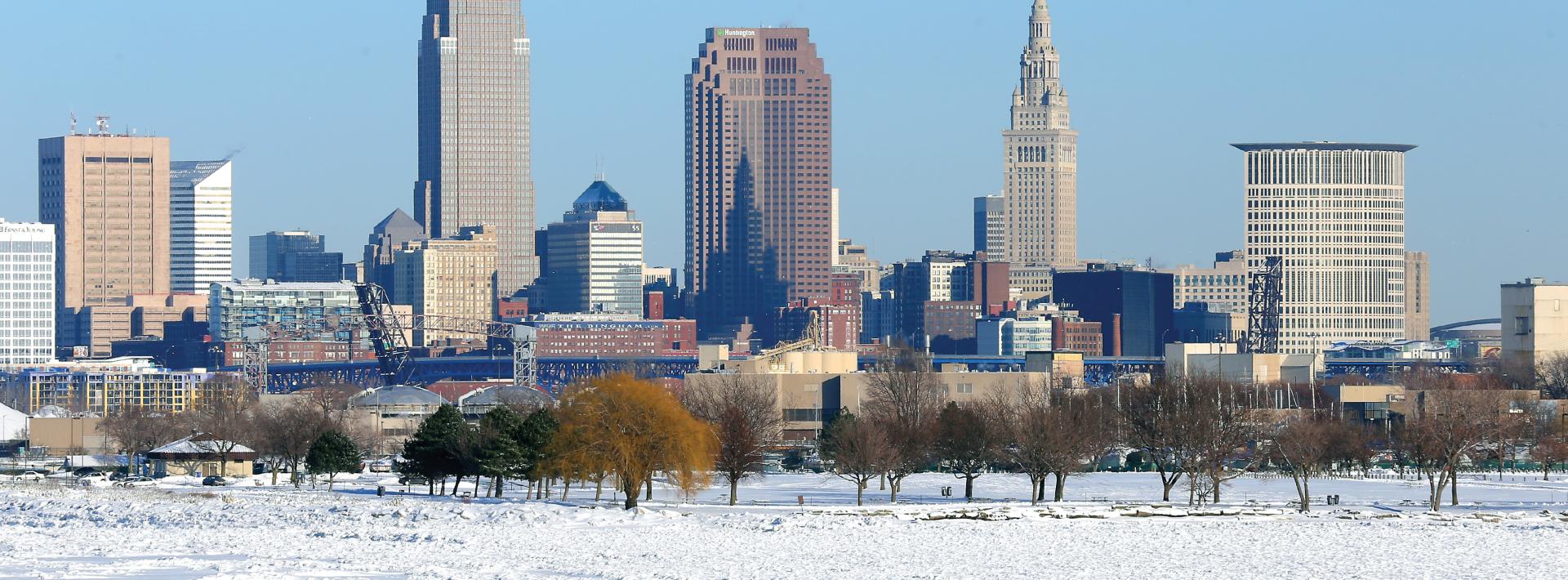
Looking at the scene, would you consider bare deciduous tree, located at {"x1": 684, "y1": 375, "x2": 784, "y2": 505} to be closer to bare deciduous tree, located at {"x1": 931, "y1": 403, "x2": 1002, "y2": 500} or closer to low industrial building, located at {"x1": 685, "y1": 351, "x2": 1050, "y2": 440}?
low industrial building, located at {"x1": 685, "y1": 351, "x2": 1050, "y2": 440}

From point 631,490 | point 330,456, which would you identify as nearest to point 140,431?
point 330,456

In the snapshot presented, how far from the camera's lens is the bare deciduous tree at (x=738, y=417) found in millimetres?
95438

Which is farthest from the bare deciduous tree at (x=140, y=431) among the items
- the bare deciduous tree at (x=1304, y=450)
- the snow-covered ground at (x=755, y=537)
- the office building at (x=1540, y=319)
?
the office building at (x=1540, y=319)

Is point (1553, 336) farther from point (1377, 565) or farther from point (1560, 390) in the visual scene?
point (1377, 565)

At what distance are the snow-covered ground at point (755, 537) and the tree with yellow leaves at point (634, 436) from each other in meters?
1.42

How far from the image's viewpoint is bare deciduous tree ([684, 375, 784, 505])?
9544cm

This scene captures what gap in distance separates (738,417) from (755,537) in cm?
3213

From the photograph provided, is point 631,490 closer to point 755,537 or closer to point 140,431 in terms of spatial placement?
point 755,537

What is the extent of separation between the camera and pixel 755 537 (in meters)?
76.2

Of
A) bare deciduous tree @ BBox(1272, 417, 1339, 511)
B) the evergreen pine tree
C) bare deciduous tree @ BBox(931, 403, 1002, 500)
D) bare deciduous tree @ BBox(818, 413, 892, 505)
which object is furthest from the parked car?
bare deciduous tree @ BBox(1272, 417, 1339, 511)

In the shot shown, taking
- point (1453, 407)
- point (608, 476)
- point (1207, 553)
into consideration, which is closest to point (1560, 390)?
point (1453, 407)

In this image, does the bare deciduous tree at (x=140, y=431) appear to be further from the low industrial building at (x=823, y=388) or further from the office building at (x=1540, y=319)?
the office building at (x=1540, y=319)

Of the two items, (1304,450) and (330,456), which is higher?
(1304,450)

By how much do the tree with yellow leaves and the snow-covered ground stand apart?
1.42 metres
